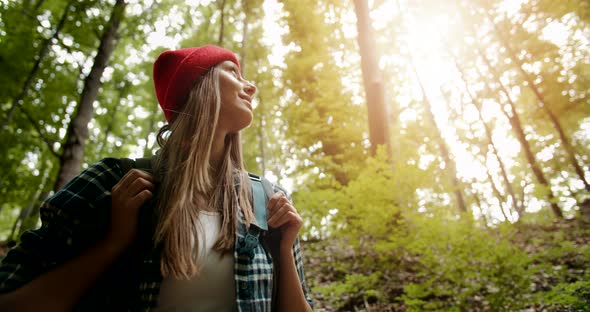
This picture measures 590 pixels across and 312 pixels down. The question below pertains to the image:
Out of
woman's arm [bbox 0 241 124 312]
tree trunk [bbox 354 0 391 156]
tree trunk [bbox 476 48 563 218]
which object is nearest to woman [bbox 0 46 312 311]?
woman's arm [bbox 0 241 124 312]

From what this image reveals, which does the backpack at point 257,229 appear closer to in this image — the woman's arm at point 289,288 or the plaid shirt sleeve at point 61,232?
the woman's arm at point 289,288

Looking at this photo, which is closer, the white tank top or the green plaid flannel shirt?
the green plaid flannel shirt

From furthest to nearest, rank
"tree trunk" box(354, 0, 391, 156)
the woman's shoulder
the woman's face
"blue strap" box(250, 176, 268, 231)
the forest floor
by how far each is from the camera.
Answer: "tree trunk" box(354, 0, 391, 156)
the forest floor
the woman's face
"blue strap" box(250, 176, 268, 231)
the woman's shoulder

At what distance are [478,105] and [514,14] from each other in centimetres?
491

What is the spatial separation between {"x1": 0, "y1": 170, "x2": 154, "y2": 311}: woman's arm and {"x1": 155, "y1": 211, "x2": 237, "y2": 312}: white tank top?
9.2 inches

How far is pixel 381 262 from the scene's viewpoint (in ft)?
13.7

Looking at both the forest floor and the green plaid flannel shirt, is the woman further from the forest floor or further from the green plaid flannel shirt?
the forest floor

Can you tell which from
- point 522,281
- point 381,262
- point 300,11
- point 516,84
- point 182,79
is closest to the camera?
point 182,79

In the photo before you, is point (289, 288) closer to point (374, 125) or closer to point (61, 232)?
point (61, 232)

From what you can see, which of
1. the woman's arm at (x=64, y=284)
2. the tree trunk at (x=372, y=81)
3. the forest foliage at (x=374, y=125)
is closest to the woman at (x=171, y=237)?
the woman's arm at (x=64, y=284)

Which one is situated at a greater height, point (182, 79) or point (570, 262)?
point (182, 79)

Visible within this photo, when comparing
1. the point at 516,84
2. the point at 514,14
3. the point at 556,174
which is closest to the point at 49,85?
the point at 514,14

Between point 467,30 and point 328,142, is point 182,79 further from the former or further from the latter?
point 467,30

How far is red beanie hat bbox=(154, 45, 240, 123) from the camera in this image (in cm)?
155
